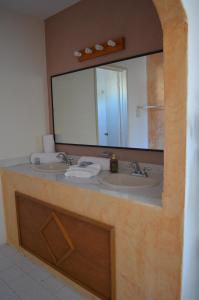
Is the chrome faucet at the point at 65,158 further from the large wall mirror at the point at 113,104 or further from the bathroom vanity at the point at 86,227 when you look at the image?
the bathroom vanity at the point at 86,227

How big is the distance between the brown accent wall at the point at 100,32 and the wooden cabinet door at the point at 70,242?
0.69 m

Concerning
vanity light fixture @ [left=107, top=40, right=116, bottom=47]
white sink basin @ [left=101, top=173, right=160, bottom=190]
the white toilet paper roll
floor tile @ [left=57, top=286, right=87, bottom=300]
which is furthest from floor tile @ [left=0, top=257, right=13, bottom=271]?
vanity light fixture @ [left=107, top=40, right=116, bottom=47]

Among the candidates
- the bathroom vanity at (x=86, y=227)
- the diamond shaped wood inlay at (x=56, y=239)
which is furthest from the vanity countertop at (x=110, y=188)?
the diamond shaped wood inlay at (x=56, y=239)

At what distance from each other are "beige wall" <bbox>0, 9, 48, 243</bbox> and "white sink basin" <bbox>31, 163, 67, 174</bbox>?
33 cm

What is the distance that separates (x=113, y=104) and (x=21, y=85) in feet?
3.40

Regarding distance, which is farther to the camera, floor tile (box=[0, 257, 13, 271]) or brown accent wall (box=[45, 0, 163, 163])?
floor tile (box=[0, 257, 13, 271])

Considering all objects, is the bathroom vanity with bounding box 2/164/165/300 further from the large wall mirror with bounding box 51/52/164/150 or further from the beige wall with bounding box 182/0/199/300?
the large wall mirror with bounding box 51/52/164/150

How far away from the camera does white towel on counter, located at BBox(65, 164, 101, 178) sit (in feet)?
6.31

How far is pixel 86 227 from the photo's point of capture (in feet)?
5.51

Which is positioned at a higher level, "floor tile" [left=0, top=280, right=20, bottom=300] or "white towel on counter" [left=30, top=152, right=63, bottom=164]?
"white towel on counter" [left=30, top=152, right=63, bottom=164]

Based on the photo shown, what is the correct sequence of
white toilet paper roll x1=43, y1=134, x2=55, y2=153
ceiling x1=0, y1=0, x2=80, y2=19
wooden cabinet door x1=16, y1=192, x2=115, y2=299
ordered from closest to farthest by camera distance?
wooden cabinet door x1=16, y1=192, x2=115, y2=299 → ceiling x1=0, y1=0, x2=80, y2=19 → white toilet paper roll x1=43, y1=134, x2=55, y2=153

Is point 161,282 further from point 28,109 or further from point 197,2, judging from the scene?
point 28,109

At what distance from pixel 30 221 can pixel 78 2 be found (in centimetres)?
205

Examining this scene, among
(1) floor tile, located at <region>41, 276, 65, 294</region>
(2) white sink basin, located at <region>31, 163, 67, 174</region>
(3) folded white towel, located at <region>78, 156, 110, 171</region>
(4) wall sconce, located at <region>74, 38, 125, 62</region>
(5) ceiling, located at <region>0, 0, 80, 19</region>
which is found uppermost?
(5) ceiling, located at <region>0, 0, 80, 19</region>
